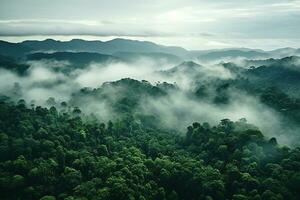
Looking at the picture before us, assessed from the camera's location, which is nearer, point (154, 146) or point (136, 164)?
point (136, 164)

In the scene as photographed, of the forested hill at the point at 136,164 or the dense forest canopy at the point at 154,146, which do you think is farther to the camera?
the dense forest canopy at the point at 154,146

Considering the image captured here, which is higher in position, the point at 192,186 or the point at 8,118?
the point at 8,118

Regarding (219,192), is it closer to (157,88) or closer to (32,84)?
(157,88)

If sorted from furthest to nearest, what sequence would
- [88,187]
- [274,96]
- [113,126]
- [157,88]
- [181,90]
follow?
[181,90] → [157,88] → [274,96] → [113,126] → [88,187]

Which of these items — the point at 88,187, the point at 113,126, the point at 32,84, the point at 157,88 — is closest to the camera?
the point at 88,187

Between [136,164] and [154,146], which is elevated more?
[136,164]

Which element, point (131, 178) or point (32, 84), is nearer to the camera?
point (131, 178)

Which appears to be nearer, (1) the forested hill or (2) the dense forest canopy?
(1) the forested hill

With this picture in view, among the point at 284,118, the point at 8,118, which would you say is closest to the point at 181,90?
the point at 284,118
